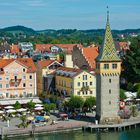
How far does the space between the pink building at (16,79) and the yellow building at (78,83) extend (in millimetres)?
5107

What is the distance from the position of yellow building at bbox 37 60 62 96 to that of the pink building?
2191 mm

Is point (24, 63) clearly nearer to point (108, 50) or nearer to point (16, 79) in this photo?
point (16, 79)

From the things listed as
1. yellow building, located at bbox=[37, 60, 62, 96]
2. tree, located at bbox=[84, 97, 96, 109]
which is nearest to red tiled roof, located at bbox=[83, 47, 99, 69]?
yellow building, located at bbox=[37, 60, 62, 96]

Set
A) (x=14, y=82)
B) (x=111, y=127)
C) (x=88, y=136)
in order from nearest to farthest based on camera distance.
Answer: (x=88, y=136), (x=111, y=127), (x=14, y=82)

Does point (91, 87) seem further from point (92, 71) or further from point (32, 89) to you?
→ point (32, 89)

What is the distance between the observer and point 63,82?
77.0 meters

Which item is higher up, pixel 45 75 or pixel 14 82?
pixel 45 75

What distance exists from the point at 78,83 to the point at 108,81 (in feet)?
34.5

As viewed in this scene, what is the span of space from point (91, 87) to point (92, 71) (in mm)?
3684

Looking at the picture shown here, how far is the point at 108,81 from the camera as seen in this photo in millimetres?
64812

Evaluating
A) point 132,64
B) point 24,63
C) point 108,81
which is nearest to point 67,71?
point 24,63

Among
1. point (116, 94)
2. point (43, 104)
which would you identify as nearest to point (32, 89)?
point (43, 104)

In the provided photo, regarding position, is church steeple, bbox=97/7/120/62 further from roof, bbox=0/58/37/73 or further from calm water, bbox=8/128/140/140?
roof, bbox=0/58/37/73

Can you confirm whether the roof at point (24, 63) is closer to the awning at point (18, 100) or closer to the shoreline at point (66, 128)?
the awning at point (18, 100)
